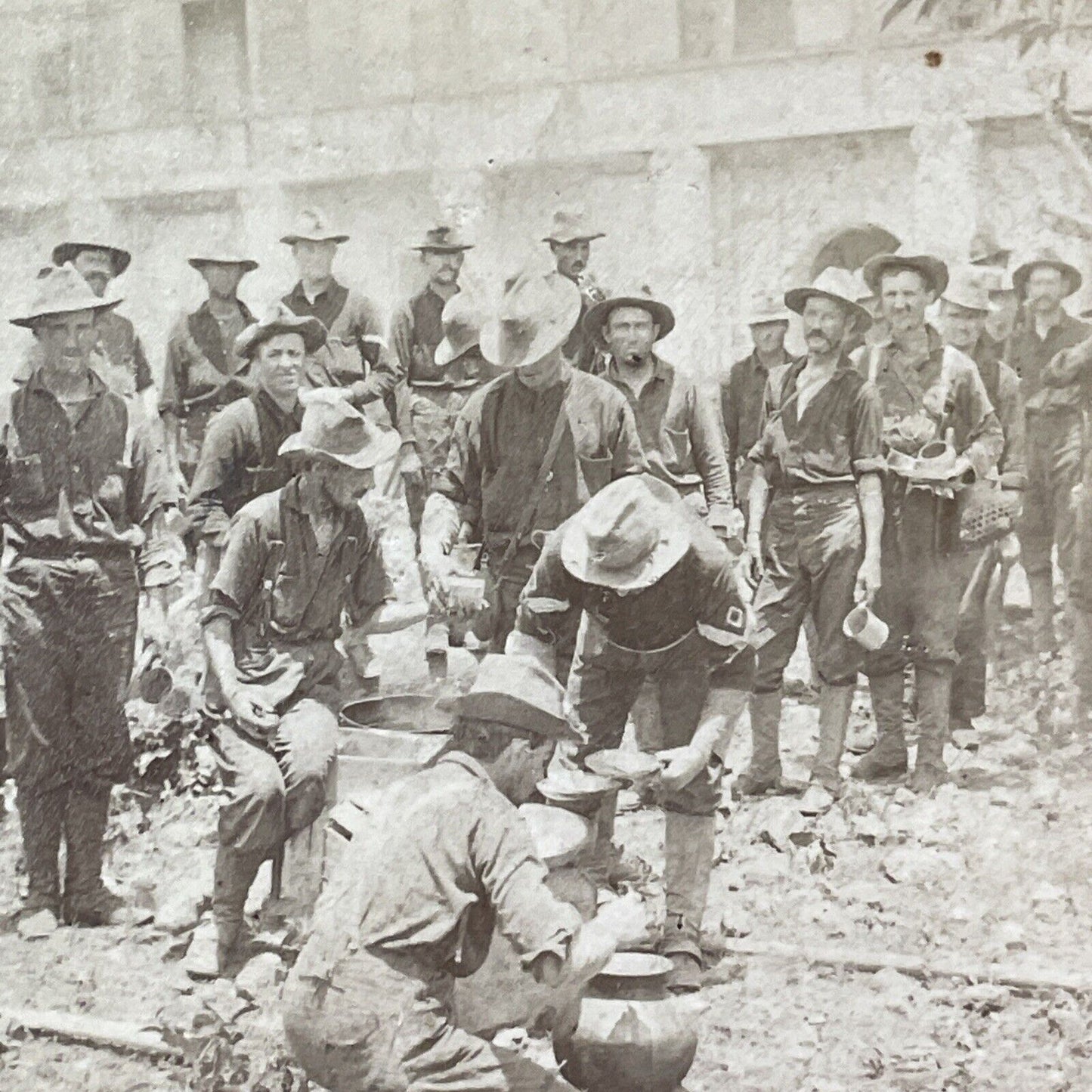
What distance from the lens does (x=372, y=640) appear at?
18.7 ft

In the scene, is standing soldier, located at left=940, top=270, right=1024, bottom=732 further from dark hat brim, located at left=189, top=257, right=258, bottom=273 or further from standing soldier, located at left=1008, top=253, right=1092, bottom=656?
dark hat brim, located at left=189, top=257, right=258, bottom=273

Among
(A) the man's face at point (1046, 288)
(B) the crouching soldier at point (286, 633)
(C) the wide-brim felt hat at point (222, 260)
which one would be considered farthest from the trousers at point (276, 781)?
(A) the man's face at point (1046, 288)

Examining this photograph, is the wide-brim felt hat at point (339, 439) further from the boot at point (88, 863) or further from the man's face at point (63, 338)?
the boot at point (88, 863)

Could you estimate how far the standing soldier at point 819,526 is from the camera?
5574mm

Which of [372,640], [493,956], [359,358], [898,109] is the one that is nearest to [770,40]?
[898,109]

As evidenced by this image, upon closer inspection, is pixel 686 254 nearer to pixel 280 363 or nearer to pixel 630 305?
pixel 630 305

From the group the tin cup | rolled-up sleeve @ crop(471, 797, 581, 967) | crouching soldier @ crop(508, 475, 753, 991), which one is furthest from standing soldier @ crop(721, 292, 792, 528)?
rolled-up sleeve @ crop(471, 797, 581, 967)

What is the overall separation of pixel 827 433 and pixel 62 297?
273 centimetres

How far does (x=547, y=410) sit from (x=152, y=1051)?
2406mm

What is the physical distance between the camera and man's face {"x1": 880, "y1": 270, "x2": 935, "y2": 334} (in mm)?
5535

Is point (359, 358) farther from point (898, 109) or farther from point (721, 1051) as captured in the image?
point (721, 1051)

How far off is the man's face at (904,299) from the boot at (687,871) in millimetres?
1941

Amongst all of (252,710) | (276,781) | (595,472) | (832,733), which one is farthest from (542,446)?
(832,733)

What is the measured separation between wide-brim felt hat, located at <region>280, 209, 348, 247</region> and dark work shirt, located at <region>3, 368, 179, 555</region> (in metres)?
0.86
